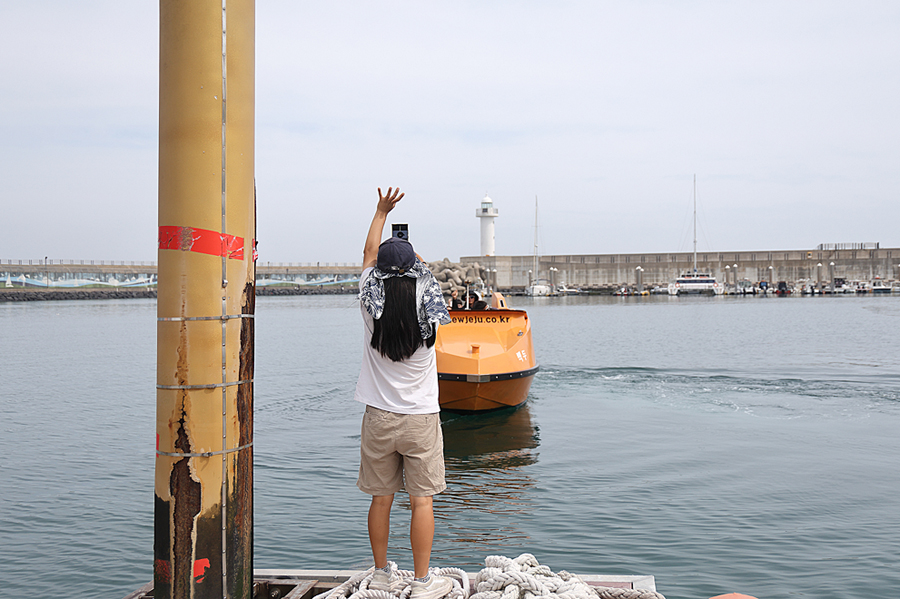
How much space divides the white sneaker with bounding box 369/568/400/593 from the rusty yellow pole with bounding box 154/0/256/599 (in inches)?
32.6

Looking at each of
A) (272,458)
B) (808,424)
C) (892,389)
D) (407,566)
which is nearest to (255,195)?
(407,566)

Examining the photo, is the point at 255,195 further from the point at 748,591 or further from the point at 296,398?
the point at 296,398

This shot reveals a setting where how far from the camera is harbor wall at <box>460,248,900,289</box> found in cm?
10062

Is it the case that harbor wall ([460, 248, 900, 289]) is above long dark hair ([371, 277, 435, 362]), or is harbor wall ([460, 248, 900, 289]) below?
above

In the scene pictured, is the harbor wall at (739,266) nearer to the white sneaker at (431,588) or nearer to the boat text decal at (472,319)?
the boat text decal at (472,319)

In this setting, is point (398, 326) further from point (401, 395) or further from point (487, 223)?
point (487, 223)

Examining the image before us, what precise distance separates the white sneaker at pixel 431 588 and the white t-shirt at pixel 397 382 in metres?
0.91

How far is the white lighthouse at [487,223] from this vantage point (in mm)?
97125

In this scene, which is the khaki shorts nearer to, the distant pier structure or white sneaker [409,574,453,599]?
white sneaker [409,574,453,599]

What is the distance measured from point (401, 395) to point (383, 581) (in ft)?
3.38

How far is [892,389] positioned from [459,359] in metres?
10.8

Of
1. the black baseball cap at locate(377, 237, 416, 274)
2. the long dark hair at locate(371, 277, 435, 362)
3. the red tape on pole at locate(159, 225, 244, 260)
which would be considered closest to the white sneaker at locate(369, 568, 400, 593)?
the long dark hair at locate(371, 277, 435, 362)

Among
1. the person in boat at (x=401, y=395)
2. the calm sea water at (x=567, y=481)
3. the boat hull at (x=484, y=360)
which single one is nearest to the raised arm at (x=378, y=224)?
the person in boat at (x=401, y=395)

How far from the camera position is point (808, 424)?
41.4 ft
